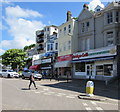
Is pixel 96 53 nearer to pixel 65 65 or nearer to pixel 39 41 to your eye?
pixel 65 65

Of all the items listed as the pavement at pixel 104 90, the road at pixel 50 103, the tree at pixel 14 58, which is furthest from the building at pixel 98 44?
the tree at pixel 14 58

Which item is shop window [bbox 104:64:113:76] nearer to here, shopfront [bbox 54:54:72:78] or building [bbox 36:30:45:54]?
shopfront [bbox 54:54:72:78]

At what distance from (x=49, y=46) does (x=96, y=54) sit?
71.5 feet

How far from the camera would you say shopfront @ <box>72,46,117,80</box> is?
2325 centimetres

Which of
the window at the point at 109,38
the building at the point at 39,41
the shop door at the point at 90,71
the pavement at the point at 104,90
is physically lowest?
the pavement at the point at 104,90

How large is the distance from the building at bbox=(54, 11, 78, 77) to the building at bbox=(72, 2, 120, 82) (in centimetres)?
103

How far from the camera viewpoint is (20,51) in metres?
57.9

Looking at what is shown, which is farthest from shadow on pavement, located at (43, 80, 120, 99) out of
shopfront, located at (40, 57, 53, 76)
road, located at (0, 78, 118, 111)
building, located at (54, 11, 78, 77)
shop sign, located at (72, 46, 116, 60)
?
shopfront, located at (40, 57, 53, 76)

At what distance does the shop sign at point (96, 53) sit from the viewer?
75.9 feet

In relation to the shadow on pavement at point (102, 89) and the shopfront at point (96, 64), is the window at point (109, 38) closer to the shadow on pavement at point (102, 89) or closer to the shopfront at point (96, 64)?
the shopfront at point (96, 64)

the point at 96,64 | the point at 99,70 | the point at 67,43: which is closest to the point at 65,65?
the point at 67,43

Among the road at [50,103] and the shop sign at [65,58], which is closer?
the road at [50,103]

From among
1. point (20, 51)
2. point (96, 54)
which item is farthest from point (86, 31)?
point (20, 51)

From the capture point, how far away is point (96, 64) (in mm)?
26312
